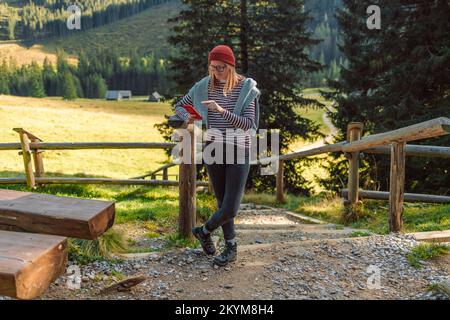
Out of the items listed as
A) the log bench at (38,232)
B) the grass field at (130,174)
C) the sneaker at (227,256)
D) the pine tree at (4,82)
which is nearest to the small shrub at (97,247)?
the log bench at (38,232)

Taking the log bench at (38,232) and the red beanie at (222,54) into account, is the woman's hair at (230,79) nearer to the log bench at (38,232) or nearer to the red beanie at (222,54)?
the red beanie at (222,54)

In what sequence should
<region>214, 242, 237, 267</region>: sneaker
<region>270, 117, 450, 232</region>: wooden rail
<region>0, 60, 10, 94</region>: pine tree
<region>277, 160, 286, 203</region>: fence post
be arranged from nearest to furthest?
<region>214, 242, 237, 267</region>: sneaker, <region>270, 117, 450, 232</region>: wooden rail, <region>277, 160, 286, 203</region>: fence post, <region>0, 60, 10, 94</region>: pine tree

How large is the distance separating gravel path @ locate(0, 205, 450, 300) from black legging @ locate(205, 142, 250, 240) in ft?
1.80

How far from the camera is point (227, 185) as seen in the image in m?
4.29

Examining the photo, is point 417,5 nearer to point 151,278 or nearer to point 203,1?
point 203,1

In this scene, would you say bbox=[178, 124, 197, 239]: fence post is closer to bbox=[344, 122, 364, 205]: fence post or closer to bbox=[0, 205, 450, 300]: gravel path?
bbox=[0, 205, 450, 300]: gravel path

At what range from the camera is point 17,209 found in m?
4.05

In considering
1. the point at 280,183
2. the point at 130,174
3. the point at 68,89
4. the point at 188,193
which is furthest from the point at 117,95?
the point at 188,193

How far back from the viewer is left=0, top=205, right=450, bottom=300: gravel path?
3885 millimetres

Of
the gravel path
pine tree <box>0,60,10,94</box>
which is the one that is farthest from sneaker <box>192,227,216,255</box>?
pine tree <box>0,60,10,94</box>

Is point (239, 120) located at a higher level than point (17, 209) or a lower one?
higher
